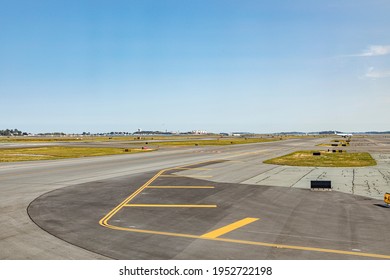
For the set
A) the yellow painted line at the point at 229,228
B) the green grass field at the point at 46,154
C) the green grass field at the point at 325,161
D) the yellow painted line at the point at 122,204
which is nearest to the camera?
the yellow painted line at the point at 229,228

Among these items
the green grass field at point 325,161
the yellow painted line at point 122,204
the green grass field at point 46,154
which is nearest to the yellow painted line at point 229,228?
the yellow painted line at point 122,204

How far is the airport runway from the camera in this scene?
12.9 meters

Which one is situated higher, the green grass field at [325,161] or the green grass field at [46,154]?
the green grass field at [46,154]

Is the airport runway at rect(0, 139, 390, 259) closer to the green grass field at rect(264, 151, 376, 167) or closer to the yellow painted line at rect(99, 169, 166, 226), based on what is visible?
the yellow painted line at rect(99, 169, 166, 226)

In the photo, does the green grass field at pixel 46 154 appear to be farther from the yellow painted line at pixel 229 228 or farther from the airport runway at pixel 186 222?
the yellow painted line at pixel 229 228

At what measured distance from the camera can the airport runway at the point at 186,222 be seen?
1288cm

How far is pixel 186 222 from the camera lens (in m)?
17.5

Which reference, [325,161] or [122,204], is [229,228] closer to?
[122,204]

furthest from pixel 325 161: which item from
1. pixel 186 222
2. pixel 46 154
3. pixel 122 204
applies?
pixel 46 154

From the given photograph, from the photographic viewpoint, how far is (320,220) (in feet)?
58.0

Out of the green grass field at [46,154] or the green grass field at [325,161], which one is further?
the green grass field at [46,154]

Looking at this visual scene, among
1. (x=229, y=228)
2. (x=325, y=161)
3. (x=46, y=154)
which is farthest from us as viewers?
(x=46, y=154)

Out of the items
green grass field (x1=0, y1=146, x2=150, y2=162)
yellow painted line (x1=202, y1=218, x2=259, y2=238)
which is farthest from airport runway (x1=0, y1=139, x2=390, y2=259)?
green grass field (x1=0, y1=146, x2=150, y2=162)
